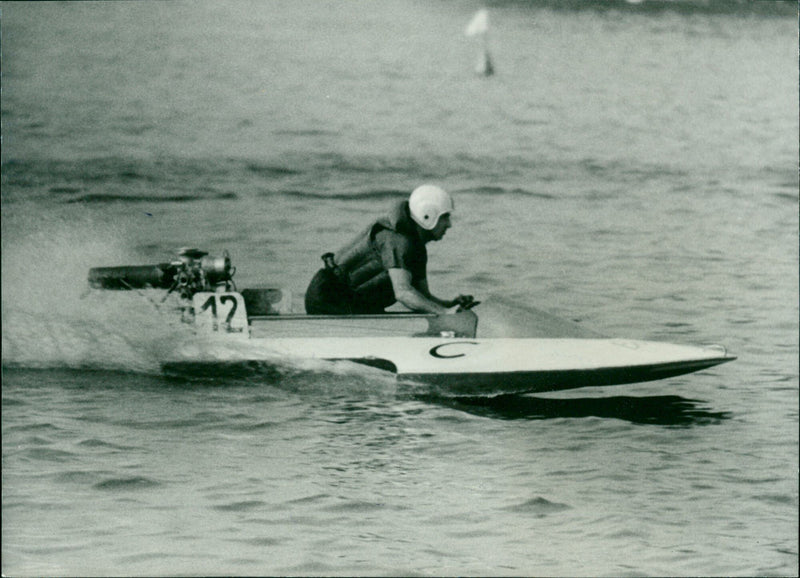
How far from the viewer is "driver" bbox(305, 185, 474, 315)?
554 centimetres

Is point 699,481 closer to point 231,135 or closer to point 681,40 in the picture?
point 231,135

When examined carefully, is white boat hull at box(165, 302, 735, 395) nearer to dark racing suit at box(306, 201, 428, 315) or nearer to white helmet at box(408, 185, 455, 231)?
dark racing suit at box(306, 201, 428, 315)

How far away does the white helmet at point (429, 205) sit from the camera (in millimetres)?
5520

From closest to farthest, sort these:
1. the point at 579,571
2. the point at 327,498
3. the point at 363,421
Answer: the point at 579,571
the point at 327,498
the point at 363,421

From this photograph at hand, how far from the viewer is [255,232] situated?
27.3 ft

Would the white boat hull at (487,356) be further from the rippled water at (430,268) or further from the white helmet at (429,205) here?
the white helmet at (429,205)

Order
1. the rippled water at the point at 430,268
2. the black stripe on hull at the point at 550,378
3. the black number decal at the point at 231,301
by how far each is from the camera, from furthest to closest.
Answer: the black number decal at the point at 231,301 → the black stripe on hull at the point at 550,378 → the rippled water at the point at 430,268

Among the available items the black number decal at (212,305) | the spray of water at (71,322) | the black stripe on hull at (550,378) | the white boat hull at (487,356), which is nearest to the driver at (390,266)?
the white boat hull at (487,356)

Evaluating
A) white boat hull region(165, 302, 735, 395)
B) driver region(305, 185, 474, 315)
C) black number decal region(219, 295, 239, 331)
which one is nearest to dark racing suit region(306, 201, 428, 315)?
A: driver region(305, 185, 474, 315)

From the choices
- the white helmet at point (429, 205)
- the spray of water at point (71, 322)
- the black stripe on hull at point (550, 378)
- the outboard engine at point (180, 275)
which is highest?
the white helmet at point (429, 205)

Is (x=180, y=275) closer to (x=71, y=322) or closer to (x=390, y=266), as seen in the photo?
(x=71, y=322)

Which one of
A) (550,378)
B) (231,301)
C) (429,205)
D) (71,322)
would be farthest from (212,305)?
(550,378)

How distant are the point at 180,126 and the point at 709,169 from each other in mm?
5148

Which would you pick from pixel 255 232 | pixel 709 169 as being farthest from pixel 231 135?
pixel 709 169
